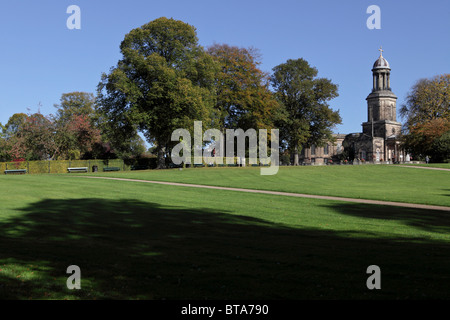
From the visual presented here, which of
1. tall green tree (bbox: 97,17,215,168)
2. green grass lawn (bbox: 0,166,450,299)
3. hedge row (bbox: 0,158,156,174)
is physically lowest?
green grass lawn (bbox: 0,166,450,299)

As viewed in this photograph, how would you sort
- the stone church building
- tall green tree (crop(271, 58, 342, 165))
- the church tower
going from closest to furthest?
tall green tree (crop(271, 58, 342, 165)), the stone church building, the church tower

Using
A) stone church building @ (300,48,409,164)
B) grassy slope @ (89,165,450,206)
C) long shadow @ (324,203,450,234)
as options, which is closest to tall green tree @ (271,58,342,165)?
grassy slope @ (89,165,450,206)

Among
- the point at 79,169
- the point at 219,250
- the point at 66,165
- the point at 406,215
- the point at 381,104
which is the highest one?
the point at 381,104

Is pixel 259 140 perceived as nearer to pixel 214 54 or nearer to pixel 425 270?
pixel 214 54

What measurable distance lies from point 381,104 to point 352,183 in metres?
88.5

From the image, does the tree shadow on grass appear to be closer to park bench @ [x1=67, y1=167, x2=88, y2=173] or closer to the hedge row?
park bench @ [x1=67, y1=167, x2=88, y2=173]

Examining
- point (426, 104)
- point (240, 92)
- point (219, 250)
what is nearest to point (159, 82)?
point (240, 92)

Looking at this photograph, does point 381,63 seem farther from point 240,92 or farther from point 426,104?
point 240,92

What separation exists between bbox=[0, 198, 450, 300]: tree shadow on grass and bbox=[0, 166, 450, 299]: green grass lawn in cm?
2

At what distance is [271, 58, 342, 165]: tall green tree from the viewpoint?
224ft

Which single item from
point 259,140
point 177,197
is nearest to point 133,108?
point 259,140

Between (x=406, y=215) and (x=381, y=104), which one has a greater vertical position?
(x=381, y=104)

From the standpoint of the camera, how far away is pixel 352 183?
29969 millimetres
